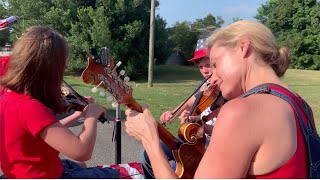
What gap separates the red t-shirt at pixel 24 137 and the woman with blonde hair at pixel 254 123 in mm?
755

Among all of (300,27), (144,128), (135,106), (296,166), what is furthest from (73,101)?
(300,27)

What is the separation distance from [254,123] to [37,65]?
1354 mm

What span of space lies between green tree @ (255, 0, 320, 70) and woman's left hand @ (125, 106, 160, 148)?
159 feet

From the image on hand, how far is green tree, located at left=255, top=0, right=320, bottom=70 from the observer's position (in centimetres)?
4916

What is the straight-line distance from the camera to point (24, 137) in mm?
2145

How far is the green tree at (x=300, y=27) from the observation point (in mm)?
49156

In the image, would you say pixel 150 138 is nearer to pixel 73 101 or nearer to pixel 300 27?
pixel 73 101

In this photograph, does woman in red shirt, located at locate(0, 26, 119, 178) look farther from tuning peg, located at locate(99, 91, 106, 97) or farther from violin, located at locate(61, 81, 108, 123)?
violin, located at locate(61, 81, 108, 123)

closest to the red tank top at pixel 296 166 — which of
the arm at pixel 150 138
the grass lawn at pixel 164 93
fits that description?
the arm at pixel 150 138

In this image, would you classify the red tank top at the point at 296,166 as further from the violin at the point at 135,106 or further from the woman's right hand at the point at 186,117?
the woman's right hand at the point at 186,117

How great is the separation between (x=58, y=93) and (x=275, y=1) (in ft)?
187

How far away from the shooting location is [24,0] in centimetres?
2925

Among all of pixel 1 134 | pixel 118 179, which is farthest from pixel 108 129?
pixel 1 134

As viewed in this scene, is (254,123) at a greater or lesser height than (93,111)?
greater
